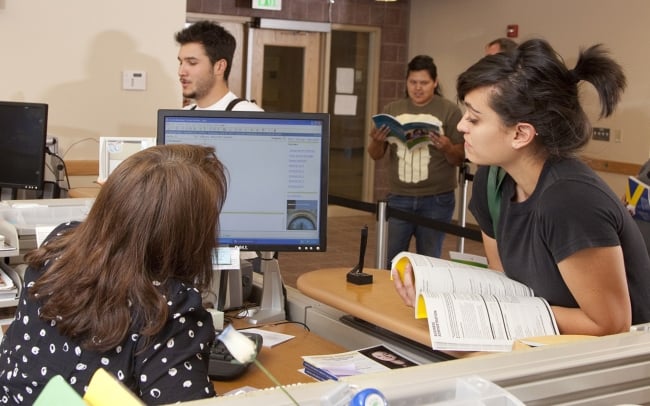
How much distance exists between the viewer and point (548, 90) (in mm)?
1802

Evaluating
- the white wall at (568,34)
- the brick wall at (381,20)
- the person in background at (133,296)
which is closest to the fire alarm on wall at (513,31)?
the white wall at (568,34)

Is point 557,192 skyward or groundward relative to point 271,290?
skyward

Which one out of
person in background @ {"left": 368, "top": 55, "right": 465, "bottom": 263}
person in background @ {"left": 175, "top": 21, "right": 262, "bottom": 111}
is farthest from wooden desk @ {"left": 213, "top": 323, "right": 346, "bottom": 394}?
person in background @ {"left": 368, "top": 55, "right": 465, "bottom": 263}

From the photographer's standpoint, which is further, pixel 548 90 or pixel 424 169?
pixel 424 169

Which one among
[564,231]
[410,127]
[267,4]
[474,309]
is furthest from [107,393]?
[267,4]

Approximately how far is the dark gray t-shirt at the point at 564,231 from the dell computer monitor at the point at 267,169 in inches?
21.3

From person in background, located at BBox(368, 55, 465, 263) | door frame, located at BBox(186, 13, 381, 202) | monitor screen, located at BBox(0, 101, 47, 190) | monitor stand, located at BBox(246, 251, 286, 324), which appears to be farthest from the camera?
door frame, located at BBox(186, 13, 381, 202)

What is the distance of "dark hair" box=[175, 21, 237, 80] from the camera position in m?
3.62

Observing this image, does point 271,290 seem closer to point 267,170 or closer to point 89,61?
point 267,170

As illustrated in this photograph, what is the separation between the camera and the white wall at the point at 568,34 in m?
6.43

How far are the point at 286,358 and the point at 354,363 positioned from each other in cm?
24

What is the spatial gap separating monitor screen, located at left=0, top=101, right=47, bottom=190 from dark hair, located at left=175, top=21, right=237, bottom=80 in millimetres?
714

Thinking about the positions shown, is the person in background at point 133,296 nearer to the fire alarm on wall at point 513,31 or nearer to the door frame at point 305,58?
the fire alarm on wall at point 513,31

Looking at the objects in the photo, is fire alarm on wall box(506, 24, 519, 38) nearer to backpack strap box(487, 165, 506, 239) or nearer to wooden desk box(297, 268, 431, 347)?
wooden desk box(297, 268, 431, 347)
